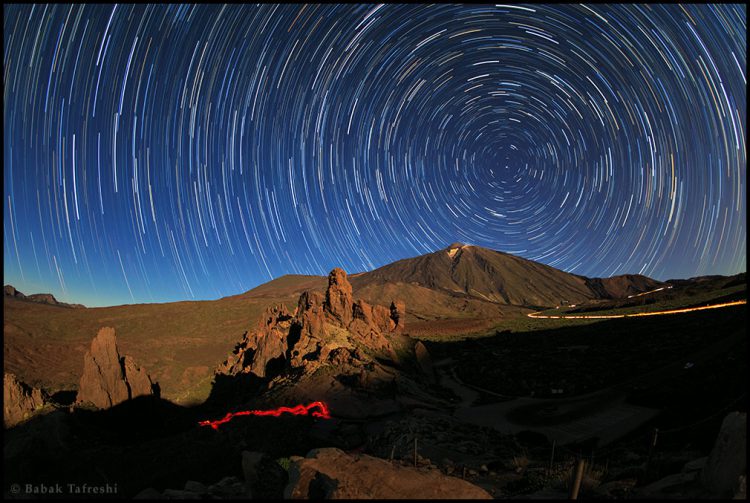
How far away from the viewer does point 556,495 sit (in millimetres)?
9828

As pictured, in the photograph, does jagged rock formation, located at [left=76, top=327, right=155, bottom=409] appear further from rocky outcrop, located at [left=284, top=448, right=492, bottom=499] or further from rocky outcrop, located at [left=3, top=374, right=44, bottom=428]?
rocky outcrop, located at [left=284, top=448, right=492, bottom=499]

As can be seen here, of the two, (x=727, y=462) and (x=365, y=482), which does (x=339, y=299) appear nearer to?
(x=365, y=482)

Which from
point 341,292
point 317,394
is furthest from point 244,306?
point 317,394

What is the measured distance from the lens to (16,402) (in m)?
26.7

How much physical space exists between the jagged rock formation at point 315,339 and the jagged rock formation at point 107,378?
12.6 meters

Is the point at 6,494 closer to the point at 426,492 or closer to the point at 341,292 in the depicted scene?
the point at 426,492

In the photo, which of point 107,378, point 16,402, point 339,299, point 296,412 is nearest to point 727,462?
point 296,412

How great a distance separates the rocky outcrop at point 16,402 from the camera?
26.1 m

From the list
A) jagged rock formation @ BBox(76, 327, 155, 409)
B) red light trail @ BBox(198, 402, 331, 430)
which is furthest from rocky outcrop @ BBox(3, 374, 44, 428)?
red light trail @ BBox(198, 402, 331, 430)

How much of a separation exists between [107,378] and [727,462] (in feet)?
145

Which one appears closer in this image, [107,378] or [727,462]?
[727,462]

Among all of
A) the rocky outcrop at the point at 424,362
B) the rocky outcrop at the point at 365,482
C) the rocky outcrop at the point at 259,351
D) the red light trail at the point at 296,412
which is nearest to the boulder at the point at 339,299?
the rocky outcrop at the point at 259,351

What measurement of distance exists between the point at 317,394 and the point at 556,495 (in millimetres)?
23701

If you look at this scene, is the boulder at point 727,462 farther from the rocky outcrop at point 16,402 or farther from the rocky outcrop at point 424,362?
the rocky outcrop at point 424,362
